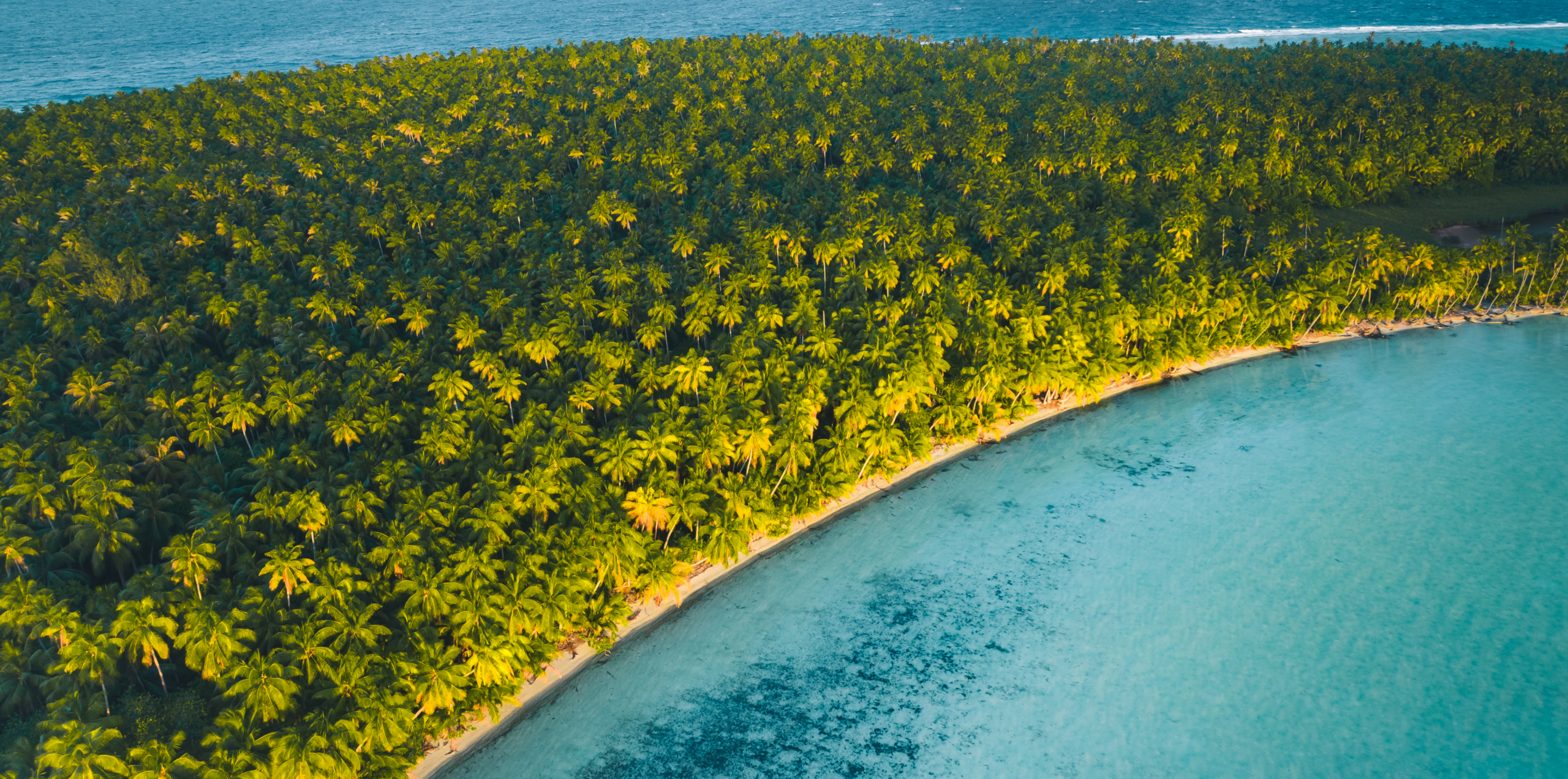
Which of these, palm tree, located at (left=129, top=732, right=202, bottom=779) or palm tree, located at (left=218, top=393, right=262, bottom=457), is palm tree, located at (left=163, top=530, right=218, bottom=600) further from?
palm tree, located at (left=218, top=393, right=262, bottom=457)

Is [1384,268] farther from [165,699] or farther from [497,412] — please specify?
[165,699]

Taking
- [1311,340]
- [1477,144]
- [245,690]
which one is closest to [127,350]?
[245,690]

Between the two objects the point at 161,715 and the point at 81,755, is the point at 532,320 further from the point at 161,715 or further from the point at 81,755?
the point at 81,755

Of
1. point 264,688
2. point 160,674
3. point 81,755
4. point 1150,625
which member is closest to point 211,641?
point 160,674

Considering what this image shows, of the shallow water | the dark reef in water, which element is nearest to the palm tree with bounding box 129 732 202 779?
the shallow water

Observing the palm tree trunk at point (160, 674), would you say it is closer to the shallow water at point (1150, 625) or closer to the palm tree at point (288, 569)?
the palm tree at point (288, 569)

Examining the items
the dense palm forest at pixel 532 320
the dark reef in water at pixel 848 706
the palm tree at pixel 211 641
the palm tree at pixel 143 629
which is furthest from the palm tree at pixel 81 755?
the dark reef in water at pixel 848 706
